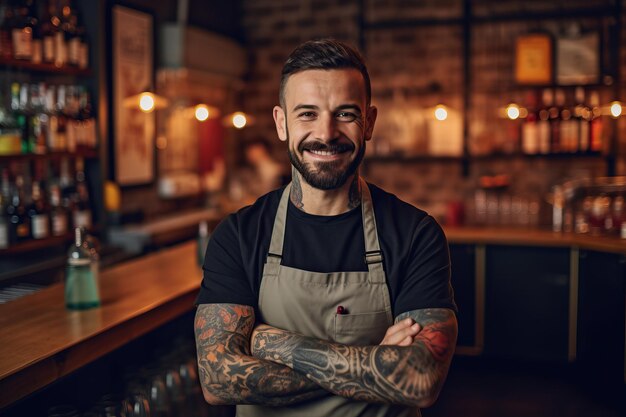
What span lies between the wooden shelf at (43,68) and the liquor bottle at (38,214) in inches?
25.1

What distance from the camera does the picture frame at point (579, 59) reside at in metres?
6.00

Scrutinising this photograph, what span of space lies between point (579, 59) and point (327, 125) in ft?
15.9

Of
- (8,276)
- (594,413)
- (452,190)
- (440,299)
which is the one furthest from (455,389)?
(440,299)

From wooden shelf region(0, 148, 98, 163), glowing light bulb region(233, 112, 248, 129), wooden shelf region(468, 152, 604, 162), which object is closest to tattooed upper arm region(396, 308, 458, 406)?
wooden shelf region(0, 148, 98, 163)

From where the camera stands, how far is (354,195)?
1.94m

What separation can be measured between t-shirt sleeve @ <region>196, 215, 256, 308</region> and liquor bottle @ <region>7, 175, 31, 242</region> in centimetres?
239

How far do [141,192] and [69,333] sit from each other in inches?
115

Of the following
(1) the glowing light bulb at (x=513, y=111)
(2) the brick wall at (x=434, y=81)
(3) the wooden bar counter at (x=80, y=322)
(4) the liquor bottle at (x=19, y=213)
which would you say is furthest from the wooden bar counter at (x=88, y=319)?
(1) the glowing light bulb at (x=513, y=111)

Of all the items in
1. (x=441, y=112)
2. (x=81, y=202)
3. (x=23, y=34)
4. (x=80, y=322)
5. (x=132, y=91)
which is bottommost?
(x=80, y=322)

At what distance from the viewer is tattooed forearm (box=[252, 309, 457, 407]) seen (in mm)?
1715

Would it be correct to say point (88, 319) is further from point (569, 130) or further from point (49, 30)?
point (569, 130)

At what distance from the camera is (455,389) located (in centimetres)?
489

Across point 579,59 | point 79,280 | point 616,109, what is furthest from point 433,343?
point 579,59

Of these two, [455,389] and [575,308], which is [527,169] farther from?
[455,389]
